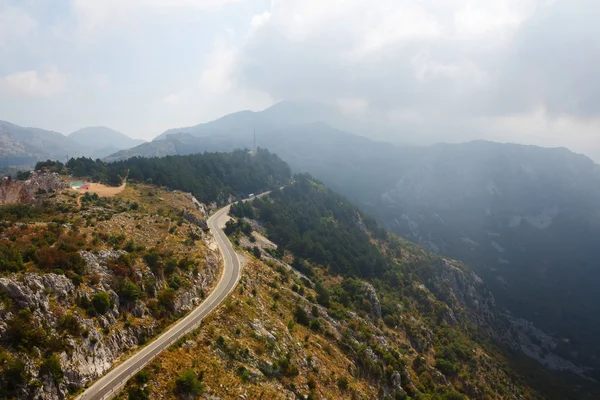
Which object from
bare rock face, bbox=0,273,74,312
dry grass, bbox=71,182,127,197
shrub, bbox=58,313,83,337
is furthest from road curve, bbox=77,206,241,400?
dry grass, bbox=71,182,127,197

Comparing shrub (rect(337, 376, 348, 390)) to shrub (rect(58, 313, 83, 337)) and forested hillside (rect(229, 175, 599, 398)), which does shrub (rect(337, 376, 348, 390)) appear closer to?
forested hillside (rect(229, 175, 599, 398))

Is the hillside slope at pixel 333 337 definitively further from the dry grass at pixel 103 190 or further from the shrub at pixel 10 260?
the dry grass at pixel 103 190

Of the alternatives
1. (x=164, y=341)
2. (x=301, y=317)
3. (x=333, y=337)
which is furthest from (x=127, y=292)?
(x=333, y=337)

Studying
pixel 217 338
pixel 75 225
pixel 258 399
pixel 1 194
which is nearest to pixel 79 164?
pixel 1 194

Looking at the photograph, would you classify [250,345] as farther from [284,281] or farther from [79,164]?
[79,164]

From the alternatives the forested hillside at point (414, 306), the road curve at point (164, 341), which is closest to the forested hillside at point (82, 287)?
the road curve at point (164, 341)

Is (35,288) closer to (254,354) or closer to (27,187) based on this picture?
(254,354)

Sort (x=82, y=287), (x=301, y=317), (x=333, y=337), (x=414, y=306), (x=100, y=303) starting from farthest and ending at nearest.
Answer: (x=414, y=306) < (x=333, y=337) < (x=301, y=317) < (x=82, y=287) < (x=100, y=303)
